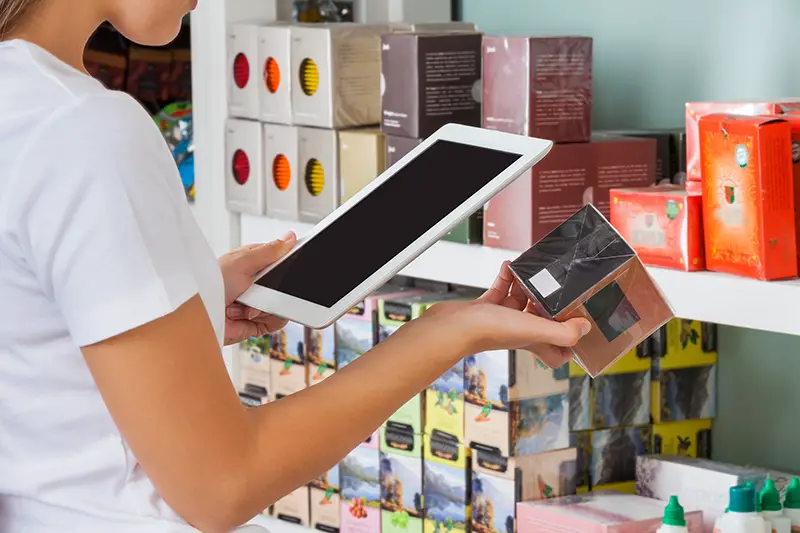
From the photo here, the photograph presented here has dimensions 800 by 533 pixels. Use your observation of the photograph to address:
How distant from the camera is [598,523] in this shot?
159 cm

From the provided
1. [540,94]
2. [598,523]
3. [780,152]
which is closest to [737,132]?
[780,152]

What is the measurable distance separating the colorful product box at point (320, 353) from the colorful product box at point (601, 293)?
947mm

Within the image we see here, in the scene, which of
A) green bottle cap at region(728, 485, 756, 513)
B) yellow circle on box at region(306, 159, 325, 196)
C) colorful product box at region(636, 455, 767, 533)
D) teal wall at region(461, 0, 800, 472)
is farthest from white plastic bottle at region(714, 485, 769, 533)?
yellow circle on box at region(306, 159, 325, 196)

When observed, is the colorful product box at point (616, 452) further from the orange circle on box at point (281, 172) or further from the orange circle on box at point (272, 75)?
the orange circle on box at point (272, 75)

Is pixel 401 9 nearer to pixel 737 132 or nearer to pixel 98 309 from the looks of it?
pixel 737 132

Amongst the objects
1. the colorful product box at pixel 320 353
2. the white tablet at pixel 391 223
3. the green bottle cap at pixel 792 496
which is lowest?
the green bottle cap at pixel 792 496

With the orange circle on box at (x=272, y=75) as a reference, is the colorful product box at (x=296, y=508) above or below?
below

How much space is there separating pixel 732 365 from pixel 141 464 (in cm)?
134

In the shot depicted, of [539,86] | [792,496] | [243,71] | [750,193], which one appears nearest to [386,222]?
[750,193]

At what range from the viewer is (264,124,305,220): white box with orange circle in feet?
6.80

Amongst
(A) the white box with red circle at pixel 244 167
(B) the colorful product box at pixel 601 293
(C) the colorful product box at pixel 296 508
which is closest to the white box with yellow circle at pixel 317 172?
(A) the white box with red circle at pixel 244 167

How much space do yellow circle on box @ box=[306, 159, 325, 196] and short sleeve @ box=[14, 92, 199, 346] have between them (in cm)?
131

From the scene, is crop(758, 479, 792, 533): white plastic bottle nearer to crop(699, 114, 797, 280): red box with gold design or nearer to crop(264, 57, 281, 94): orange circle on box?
crop(699, 114, 797, 280): red box with gold design

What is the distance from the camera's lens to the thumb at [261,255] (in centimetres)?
107
